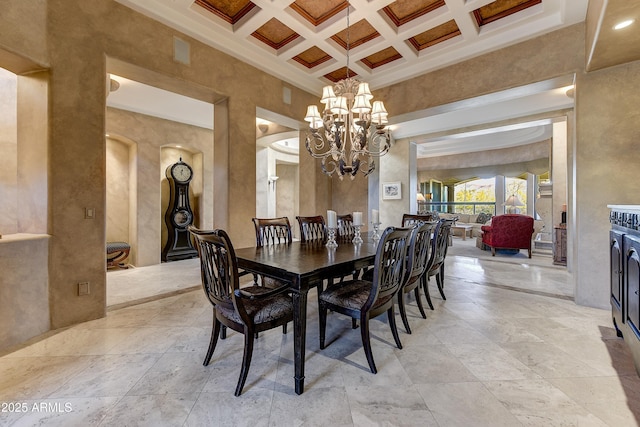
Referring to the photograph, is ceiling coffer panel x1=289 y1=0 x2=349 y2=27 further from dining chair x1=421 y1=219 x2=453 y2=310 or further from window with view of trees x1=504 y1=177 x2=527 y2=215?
window with view of trees x1=504 y1=177 x2=527 y2=215

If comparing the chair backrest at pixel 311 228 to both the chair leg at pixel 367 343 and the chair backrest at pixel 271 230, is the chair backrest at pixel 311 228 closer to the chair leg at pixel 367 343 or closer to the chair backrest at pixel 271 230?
the chair backrest at pixel 271 230

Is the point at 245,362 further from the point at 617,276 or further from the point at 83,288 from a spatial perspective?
the point at 617,276

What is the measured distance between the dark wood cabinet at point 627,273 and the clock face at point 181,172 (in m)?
6.23

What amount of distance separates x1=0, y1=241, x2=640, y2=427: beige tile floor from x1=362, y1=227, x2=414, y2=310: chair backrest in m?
0.50

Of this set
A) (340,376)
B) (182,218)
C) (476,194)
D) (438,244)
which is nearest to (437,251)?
(438,244)

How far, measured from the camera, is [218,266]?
66.1 inches

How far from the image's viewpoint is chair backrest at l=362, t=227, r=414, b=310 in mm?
1824

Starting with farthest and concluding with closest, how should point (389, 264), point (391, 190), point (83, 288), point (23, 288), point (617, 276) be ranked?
point (391, 190) < point (83, 288) < point (23, 288) < point (617, 276) < point (389, 264)

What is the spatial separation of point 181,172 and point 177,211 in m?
0.81

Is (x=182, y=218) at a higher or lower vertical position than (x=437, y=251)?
higher

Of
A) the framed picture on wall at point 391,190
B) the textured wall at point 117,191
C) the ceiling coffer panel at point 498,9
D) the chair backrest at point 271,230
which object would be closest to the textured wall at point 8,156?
the textured wall at point 117,191

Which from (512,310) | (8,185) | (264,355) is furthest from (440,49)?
(8,185)

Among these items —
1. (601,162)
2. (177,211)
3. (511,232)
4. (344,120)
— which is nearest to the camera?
(601,162)

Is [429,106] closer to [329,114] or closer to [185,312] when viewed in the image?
[329,114]
